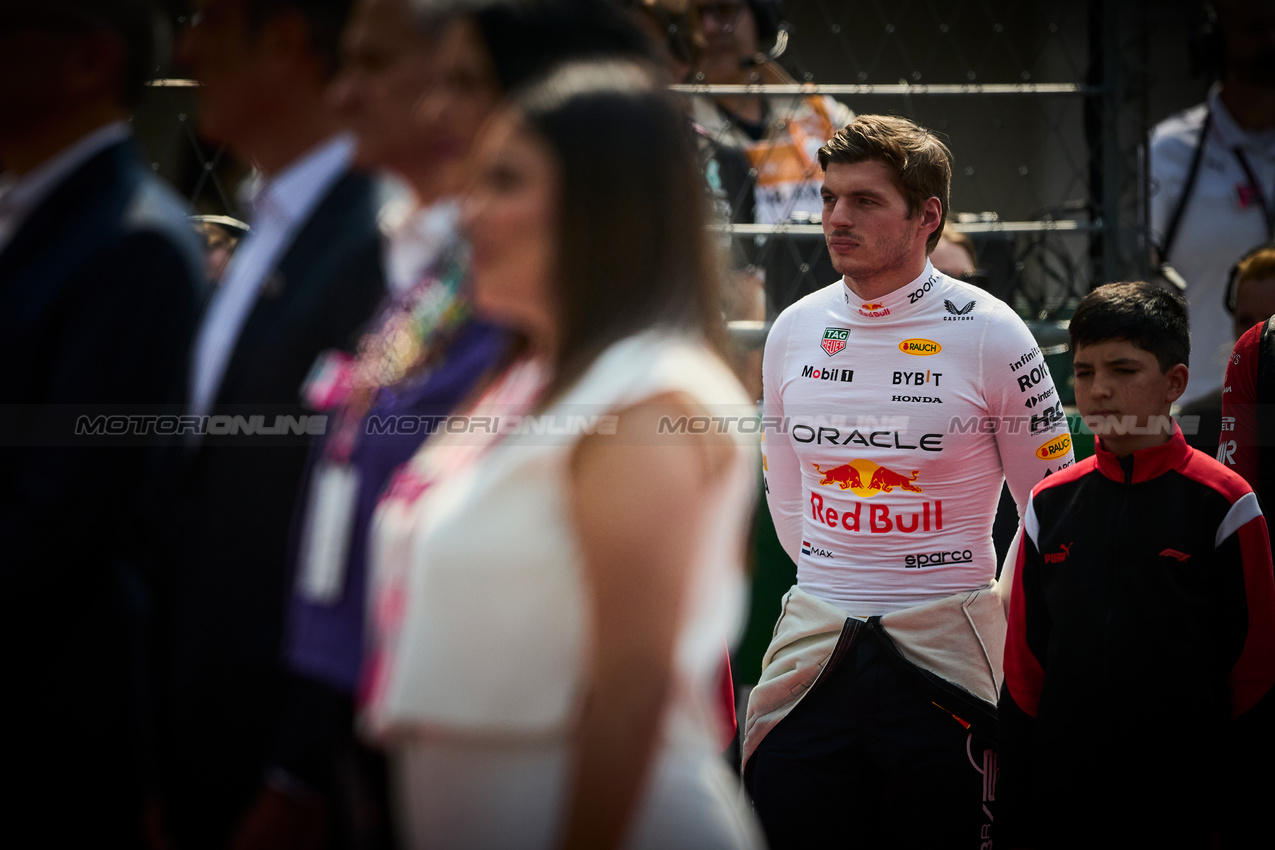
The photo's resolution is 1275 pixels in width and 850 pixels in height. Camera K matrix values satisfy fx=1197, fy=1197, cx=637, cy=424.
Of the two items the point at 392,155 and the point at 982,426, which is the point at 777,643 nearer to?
the point at 982,426

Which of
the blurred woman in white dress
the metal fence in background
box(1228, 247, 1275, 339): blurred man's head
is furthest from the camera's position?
the metal fence in background

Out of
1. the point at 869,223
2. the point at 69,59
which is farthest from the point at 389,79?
the point at 869,223

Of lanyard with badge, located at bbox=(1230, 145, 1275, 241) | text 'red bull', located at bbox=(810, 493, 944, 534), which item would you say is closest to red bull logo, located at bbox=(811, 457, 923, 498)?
text 'red bull', located at bbox=(810, 493, 944, 534)

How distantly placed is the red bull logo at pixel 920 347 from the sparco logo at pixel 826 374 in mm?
118

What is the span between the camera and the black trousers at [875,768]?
2322 millimetres

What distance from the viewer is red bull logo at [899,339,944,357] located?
2.44 metres

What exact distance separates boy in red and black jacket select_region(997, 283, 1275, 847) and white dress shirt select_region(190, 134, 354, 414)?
1.46 metres

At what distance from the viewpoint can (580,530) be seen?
1119 millimetres

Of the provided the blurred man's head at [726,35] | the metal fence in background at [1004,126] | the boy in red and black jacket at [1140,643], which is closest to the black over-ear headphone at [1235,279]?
the metal fence in background at [1004,126]

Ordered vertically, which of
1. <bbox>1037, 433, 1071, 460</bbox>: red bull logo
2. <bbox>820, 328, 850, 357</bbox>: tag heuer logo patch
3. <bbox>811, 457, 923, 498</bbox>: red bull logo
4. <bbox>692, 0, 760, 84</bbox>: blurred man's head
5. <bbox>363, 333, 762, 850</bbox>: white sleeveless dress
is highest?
<bbox>692, 0, 760, 84</bbox>: blurred man's head

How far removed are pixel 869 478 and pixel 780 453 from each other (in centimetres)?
27

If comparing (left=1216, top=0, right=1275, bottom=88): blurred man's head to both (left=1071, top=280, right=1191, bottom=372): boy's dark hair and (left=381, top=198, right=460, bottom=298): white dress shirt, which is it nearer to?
(left=1071, top=280, right=1191, bottom=372): boy's dark hair

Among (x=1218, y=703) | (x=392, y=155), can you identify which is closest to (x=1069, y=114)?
(x=1218, y=703)

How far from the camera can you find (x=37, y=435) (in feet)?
4.74
